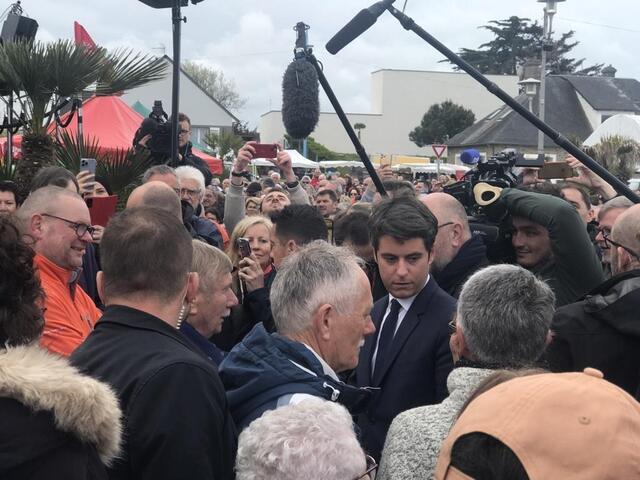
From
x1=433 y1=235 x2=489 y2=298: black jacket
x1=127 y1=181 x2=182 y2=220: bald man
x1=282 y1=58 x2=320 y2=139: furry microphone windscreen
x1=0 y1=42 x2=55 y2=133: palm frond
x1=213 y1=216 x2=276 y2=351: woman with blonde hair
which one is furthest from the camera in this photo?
x1=0 y1=42 x2=55 y2=133: palm frond

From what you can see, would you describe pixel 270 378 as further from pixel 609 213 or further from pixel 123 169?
pixel 123 169

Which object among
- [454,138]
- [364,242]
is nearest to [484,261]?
[364,242]

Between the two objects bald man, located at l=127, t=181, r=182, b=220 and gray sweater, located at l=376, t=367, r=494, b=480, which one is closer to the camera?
gray sweater, located at l=376, t=367, r=494, b=480

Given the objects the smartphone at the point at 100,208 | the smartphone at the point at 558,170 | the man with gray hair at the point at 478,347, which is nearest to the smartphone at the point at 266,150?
the smartphone at the point at 100,208

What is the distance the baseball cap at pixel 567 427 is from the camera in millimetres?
1318

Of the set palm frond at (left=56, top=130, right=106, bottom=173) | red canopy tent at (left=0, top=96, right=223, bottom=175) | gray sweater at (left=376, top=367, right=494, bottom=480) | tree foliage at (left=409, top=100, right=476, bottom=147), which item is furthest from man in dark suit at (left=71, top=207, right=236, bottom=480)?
tree foliage at (left=409, top=100, right=476, bottom=147)

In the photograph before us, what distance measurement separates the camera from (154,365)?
2.28 m

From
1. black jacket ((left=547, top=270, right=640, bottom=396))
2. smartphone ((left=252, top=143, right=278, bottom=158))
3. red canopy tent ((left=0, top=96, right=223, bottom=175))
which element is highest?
red canopy tent ((left=0, top=96, right=223, bottom=175))

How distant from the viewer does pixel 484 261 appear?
13.9 ft

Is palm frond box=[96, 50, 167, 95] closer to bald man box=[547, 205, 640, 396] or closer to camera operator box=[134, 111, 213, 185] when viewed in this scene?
camera operator box=[134, 111, 213, 185]

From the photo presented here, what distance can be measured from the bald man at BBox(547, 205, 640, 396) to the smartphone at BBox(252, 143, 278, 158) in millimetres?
4354

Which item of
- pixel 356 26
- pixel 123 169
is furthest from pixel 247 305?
pixel 123 169

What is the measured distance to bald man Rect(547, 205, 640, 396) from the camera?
3.25 m

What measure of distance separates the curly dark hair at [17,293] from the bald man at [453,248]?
101 inches
